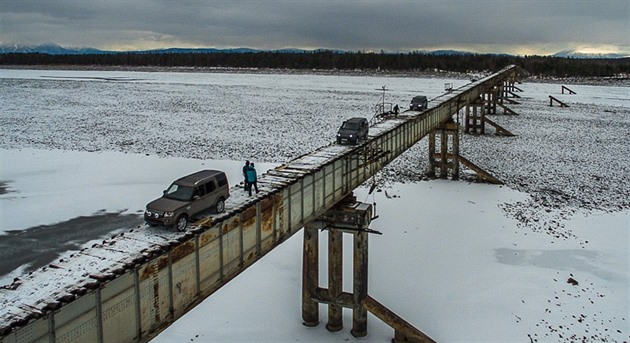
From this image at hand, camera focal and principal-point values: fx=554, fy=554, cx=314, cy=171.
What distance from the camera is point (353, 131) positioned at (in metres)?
25.8

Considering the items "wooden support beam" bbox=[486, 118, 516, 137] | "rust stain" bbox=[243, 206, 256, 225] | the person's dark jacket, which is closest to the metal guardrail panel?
"rust stain" bbox=[243, 206, 256, 225]

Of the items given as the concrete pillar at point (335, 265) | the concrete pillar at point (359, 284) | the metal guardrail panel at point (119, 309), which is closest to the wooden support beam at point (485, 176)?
the concrete pillar at point (359, 284)

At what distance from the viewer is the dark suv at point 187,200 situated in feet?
44.7

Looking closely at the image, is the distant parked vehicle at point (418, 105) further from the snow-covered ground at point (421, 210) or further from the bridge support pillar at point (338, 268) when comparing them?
the bridge support pillar at point (338, 268)

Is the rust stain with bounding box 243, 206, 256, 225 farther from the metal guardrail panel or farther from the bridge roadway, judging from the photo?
the metal guardrail panel

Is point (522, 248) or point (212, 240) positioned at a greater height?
point (212, 240)

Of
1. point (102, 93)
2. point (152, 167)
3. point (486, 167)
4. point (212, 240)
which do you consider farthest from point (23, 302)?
point (102, 93)

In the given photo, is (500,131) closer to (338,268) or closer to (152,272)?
(338,268)

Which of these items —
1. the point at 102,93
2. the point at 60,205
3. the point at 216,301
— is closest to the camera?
the point at 216,301

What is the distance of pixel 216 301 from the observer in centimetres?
2159

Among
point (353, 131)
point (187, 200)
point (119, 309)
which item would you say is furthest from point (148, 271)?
point (353, 131)

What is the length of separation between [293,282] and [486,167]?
26.8 m

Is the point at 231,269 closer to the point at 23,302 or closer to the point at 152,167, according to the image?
the point at 23,302

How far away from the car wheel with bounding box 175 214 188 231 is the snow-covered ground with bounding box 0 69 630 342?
6704 millimetres
